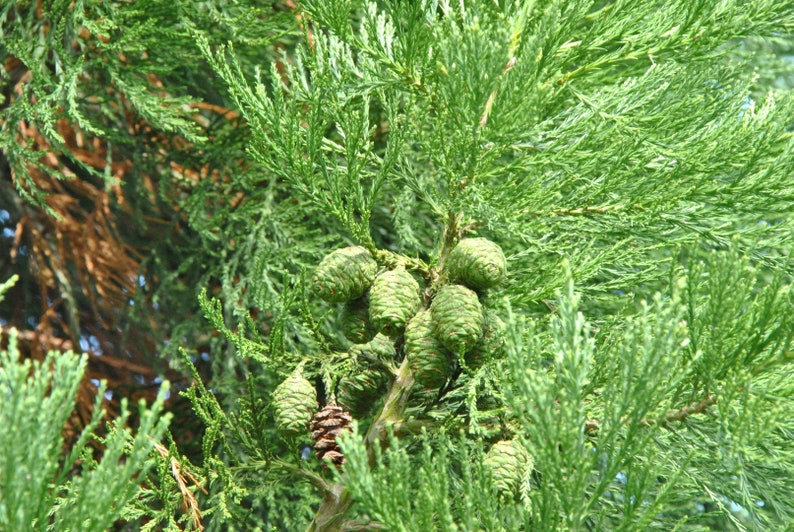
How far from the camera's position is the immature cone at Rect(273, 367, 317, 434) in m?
1.92

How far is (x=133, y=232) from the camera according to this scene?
3.95m

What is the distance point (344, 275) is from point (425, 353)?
246 mm

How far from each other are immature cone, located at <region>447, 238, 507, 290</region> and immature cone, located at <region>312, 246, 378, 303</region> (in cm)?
19

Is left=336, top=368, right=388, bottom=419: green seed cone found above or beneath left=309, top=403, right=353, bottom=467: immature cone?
above

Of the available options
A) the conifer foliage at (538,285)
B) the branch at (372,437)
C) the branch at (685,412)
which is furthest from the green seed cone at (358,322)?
the branch at (685,412)

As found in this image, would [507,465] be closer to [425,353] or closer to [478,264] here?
[425,353]

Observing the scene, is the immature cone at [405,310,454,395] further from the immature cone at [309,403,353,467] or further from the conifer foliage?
the immature cone at [309,403,353,467]

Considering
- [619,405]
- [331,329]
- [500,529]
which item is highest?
[331,329]

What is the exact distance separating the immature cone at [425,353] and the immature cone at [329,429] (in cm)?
23

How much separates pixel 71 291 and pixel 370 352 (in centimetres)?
222

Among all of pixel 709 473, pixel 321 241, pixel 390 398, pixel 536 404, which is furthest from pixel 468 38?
pixel 321 241

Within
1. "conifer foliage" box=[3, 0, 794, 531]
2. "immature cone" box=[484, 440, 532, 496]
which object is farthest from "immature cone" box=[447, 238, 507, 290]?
"immature cone" box=[484, 440, 532, 496]

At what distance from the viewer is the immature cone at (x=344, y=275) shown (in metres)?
1.86

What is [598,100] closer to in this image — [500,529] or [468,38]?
[468,38]
